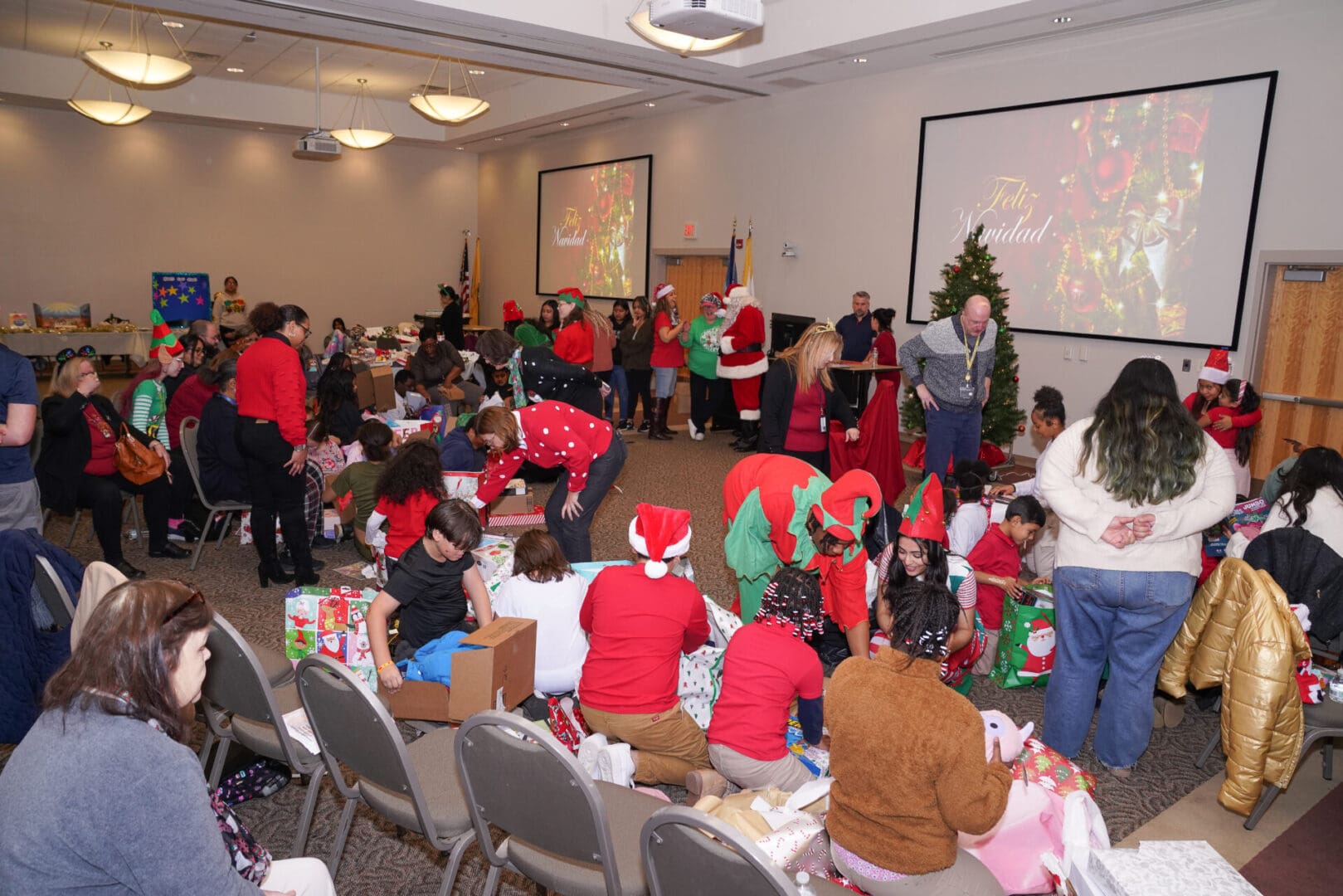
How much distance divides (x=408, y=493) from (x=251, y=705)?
1672 mm

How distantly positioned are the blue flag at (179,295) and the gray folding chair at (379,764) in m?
14.7

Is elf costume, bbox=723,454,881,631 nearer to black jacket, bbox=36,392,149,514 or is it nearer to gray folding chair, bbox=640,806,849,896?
gray folding chair, bbox=640,806,849,896

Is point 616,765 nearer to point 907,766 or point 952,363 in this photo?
point 907,766

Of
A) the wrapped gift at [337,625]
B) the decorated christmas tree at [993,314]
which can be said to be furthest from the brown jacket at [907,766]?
the decorated christmas tree at [993,314]

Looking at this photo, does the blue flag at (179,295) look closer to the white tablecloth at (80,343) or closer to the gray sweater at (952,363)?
the white tablecloth at (80,343)

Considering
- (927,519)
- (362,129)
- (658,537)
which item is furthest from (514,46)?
(658,537)

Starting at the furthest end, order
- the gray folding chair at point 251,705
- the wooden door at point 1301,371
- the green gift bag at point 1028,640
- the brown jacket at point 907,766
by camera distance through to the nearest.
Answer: the wooden door at point 1301,371
the green gift bag at point 1028,640
the gray folding chair at point 251,705
the brown jacket at point 907,766

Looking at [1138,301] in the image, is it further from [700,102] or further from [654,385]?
[700,102]

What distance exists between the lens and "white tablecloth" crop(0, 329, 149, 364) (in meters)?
12.6

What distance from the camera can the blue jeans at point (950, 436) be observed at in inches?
238

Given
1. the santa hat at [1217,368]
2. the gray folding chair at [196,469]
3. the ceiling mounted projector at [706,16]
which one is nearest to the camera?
the gray folding chair at [196,469]

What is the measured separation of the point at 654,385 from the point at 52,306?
9.97m

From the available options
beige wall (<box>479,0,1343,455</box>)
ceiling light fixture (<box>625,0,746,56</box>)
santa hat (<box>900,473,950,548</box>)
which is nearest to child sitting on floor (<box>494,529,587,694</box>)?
santa hat (<box>900,473,950,548</box>)

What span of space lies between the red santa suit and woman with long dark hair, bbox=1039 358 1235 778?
20.0ft
